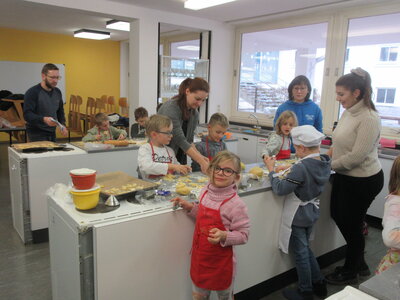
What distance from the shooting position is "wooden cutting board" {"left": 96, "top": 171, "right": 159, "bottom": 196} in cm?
170

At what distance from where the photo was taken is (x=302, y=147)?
2.03m

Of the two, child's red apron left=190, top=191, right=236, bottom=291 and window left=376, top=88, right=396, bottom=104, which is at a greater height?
window left=376, top=88, right=396, bottom=104

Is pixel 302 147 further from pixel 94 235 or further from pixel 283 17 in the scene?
pixel 283 17

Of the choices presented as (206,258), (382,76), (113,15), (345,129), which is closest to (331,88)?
(382,76)

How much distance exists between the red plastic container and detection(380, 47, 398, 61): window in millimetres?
3775

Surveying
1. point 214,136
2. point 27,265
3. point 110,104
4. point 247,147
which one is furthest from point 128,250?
point 110,104

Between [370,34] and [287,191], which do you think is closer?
[287,191]

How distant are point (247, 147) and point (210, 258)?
3343mm

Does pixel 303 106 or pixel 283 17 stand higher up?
pixel 283 17

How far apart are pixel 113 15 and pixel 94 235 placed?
387 centimetres

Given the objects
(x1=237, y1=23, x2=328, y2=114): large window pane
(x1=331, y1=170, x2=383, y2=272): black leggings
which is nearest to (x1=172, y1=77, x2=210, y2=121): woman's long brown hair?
(x1=331, y1=170, x2=383, y2=272): black leggings

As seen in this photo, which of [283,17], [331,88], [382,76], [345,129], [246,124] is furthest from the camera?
[246,124]

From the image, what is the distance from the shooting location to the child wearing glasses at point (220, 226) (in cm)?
152

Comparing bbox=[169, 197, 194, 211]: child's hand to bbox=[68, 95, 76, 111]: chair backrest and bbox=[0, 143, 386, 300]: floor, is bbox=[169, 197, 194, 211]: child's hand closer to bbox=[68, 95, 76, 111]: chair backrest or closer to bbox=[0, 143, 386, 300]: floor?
bbox=[0, 143, 386, 300]: floor
